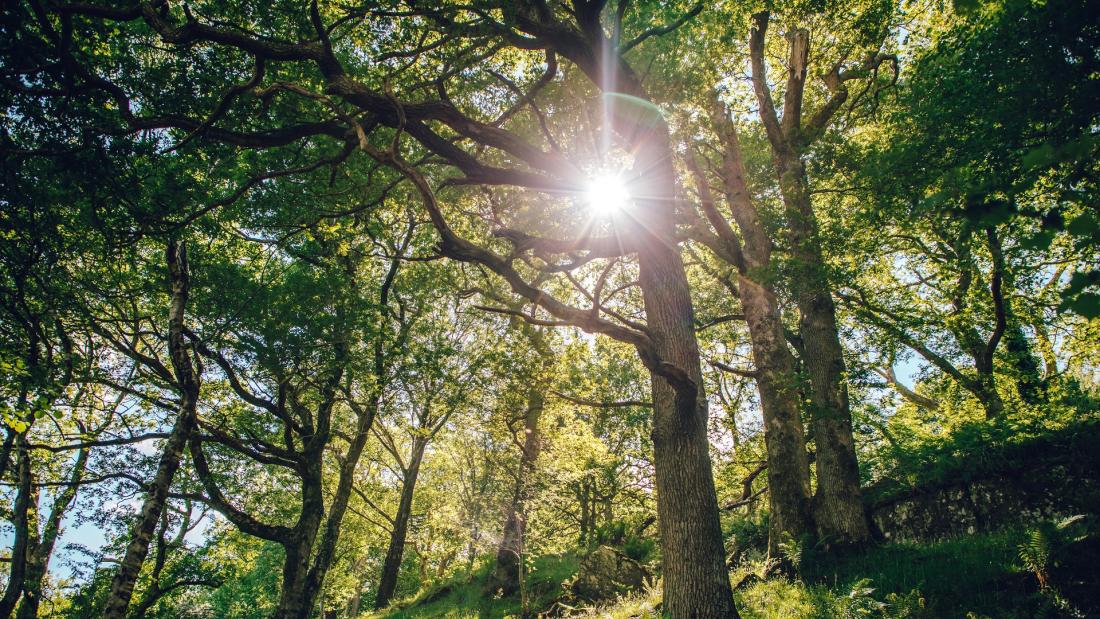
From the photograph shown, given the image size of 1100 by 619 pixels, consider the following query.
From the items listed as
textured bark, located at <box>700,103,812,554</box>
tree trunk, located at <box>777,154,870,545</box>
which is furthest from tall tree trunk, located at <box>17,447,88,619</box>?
tree trunk, located at <box>777,154,870,545</box>

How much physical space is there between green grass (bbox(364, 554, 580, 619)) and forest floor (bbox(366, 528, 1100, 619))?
206 inches

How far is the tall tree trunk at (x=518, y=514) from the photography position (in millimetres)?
11203

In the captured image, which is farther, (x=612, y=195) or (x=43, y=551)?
(x=43, y=551)

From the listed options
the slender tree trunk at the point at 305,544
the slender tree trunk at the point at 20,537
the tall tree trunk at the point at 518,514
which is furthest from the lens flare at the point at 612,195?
the slender tree trunk at the point at 20,537

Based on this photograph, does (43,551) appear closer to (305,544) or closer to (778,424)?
(305,544)

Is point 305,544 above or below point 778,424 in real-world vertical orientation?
below

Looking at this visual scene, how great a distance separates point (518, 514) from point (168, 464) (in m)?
A: 7.48

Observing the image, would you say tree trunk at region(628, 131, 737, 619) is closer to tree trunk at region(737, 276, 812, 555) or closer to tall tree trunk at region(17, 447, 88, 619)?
tree trunk at region(737, 276, 812, 555)

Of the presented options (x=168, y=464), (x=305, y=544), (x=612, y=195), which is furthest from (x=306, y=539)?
(x=612, y=195)

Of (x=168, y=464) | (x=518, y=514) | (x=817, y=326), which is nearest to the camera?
(x=168, y=464)

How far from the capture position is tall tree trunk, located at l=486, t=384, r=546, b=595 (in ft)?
36.8

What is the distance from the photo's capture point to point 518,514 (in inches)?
448

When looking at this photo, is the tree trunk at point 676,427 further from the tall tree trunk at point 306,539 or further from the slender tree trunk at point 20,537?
the slender tree trunk at point 20,537

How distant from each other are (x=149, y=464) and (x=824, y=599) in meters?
14.3
